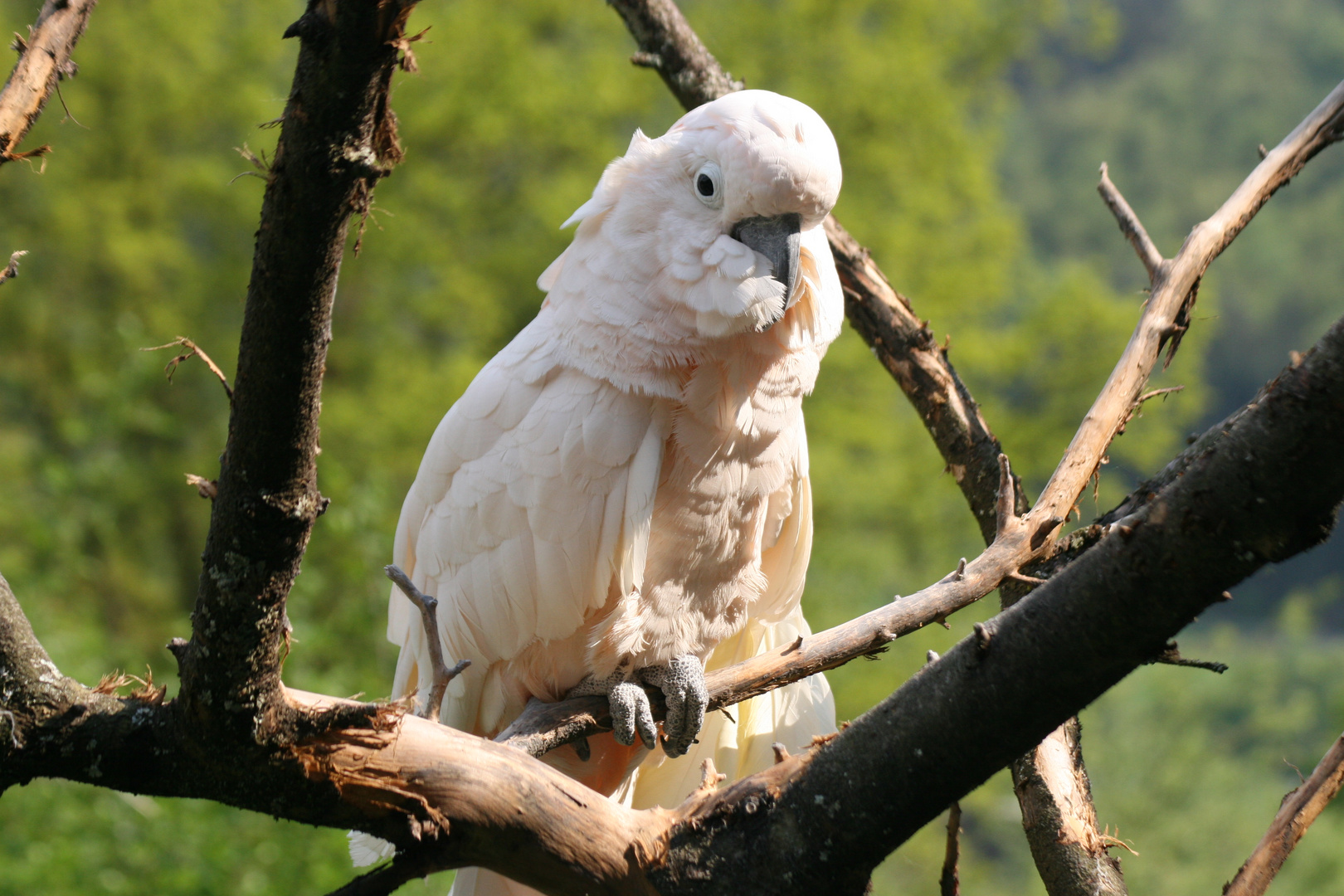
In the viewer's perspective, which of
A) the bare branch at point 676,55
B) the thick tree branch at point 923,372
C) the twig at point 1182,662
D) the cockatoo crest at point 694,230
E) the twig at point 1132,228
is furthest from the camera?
the bare branch at point 676,55

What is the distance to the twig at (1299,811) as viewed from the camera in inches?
64.5

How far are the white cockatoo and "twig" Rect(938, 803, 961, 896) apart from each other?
51 cm

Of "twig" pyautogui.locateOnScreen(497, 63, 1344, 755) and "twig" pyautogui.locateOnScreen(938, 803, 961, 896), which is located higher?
"twig" pyautogui.locateOnScreen(497, 63, 1344, 755)

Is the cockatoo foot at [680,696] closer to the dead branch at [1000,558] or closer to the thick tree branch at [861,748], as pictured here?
Result: the dead branch at [1000,558]

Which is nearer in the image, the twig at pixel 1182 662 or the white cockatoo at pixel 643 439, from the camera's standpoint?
the twig at pixel 1182 662

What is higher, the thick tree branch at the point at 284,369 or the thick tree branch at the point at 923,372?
the thick tree branch at the point at 923,372

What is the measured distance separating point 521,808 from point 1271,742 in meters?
16.9

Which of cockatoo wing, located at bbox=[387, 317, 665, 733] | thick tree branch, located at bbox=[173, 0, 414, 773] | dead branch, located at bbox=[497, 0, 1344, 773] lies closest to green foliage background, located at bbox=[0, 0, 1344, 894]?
cockatoo wing, located at bbox=[387, 317, 665, 733]

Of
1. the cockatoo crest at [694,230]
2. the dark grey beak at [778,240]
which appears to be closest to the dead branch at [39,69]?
the cockatoo crest at [694,230]

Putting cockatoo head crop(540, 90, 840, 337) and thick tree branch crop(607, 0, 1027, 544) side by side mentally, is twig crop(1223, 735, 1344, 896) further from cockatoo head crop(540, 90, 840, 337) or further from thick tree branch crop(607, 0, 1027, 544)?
cockatoo head crop(540, 90, 840, 337)

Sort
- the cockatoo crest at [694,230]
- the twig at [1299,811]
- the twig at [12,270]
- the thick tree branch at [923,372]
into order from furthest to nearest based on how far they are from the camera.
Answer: the thick tree branch at [923,372], the cockatoo crest at [694,230], the twig at [1299,811], the twig at [12,270]

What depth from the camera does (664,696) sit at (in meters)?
2.03

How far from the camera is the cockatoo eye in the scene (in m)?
1.79

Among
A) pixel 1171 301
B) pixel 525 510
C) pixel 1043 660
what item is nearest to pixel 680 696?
pixel 525 510
